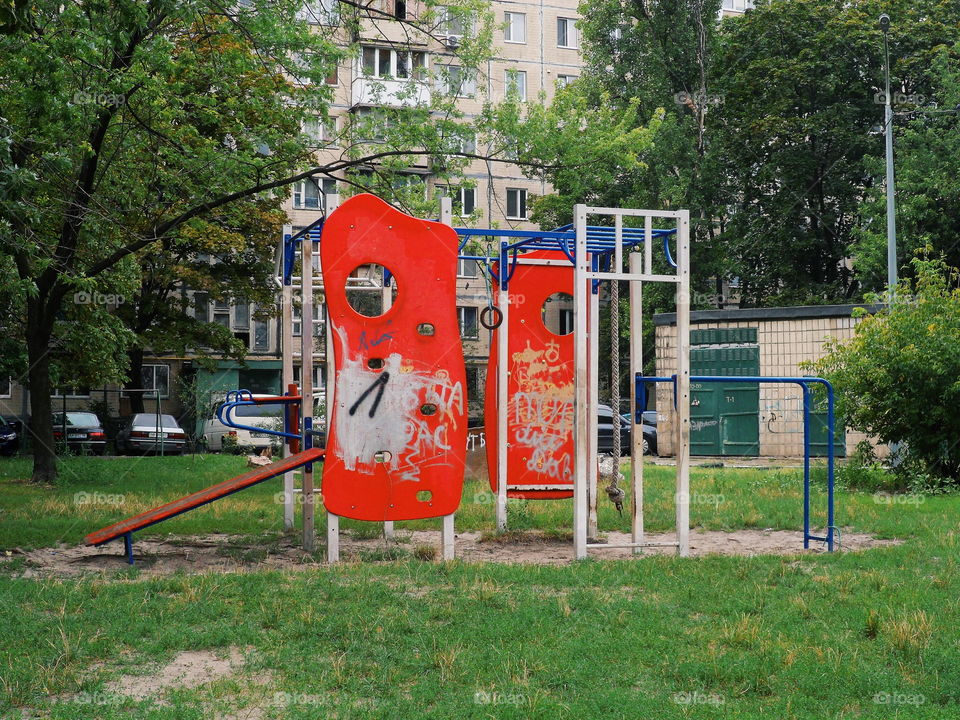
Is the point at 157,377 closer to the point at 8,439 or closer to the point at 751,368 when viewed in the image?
the point at 8,439

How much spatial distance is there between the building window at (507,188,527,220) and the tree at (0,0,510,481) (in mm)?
28208

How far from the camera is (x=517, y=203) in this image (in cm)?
4694

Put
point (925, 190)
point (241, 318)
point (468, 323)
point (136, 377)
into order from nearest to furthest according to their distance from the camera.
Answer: point (925, 190), point (136, 377), point (241, 318), point (468, 323)

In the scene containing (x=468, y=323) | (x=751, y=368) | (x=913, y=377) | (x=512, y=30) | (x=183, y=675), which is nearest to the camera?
(x=183, y=675)

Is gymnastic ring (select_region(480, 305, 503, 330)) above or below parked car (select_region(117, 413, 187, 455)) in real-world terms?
above

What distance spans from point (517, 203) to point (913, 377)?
107 ft

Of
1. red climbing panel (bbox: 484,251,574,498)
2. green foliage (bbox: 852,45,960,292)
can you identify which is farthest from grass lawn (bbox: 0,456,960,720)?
green foliage (bbox: 852,45,960,292)

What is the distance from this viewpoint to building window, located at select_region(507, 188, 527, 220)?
46656 mm

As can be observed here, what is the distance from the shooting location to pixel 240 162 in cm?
1472

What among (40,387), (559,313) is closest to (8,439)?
(40,387)

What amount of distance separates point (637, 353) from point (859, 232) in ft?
82.1

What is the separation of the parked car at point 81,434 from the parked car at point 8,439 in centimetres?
135

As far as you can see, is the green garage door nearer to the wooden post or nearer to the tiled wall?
the tiled wall

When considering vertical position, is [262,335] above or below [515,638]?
above
